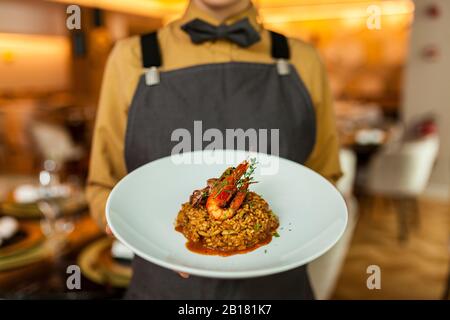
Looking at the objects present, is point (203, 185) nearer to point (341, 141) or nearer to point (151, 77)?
point (151, 77)

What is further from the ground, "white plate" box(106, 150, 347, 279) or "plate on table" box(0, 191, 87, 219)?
"white plate" box(106, 150, 347, 279)

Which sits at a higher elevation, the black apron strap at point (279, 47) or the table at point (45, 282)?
the black apron strap at point (279, 47)

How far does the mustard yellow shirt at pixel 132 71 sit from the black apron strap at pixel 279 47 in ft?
0.04

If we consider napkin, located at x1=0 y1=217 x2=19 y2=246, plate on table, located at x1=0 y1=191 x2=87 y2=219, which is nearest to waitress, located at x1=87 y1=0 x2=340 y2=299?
napkin, located at x1=0 y1=217 x2=19 y2=246

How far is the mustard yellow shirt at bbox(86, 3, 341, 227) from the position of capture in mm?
859

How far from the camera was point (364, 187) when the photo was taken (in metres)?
3.86

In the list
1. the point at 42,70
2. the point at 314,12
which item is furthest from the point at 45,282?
the point at 314,12

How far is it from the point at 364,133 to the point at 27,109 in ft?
10.6

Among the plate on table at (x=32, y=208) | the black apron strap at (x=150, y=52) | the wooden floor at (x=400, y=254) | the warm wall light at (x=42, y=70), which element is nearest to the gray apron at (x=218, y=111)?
the black apron strap at (x=150, y=52)

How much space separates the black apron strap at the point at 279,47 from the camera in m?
0.89

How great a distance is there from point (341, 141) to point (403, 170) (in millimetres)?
503

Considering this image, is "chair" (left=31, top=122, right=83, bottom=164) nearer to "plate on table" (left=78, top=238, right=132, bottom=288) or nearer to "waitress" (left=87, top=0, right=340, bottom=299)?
"plate on table" (left=78, top=238, right=132, bottom=288)

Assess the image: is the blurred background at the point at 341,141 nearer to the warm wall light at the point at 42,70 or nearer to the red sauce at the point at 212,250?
the warm wall light at the point at 42,70

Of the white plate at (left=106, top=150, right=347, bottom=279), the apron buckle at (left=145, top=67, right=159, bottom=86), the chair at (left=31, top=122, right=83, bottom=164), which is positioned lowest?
the chair at (left=31, top=122, right=83, bottom=164)
